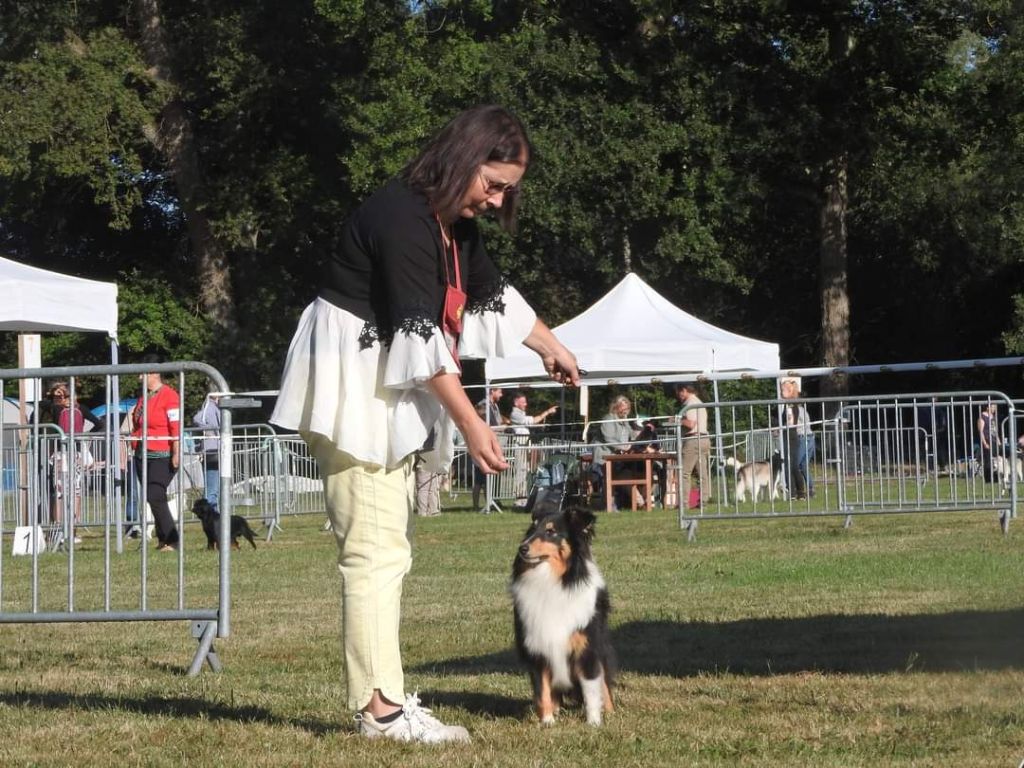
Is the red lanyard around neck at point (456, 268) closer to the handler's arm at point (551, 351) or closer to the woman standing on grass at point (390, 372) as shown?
the woman standing on grass at point (390, 372)

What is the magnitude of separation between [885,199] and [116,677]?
32.9m

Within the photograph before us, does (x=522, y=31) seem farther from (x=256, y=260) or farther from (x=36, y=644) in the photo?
(x=36, y=644)

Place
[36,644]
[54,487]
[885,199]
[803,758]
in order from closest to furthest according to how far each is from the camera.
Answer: [803,758] < [36,644] < [54,487] < [885,199]

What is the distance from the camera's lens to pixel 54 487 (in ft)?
32.7

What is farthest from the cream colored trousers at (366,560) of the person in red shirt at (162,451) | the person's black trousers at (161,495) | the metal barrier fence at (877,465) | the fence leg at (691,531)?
the fence leg at (691,531)

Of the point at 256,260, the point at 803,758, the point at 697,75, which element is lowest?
the point at 803,758

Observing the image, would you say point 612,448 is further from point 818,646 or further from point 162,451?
point 818,646

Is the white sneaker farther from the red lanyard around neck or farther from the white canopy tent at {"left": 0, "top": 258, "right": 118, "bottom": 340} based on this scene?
the white canopy tent at {"left": 0, "top": 258, "right": 118, "bottom": 340}

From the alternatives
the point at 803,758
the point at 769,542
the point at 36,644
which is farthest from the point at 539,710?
the point at 769,542

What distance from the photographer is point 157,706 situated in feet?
17.3

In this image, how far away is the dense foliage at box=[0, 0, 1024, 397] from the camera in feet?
96.3

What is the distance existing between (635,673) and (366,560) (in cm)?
177

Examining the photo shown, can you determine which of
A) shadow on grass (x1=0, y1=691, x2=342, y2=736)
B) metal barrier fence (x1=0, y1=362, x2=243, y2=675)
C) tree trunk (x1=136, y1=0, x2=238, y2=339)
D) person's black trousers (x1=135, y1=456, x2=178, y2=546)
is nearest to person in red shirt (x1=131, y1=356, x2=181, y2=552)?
person's black trousers (x1=135, y1=456, x2=178, y2=546)

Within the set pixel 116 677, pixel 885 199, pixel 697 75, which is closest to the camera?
pixel 116 677
